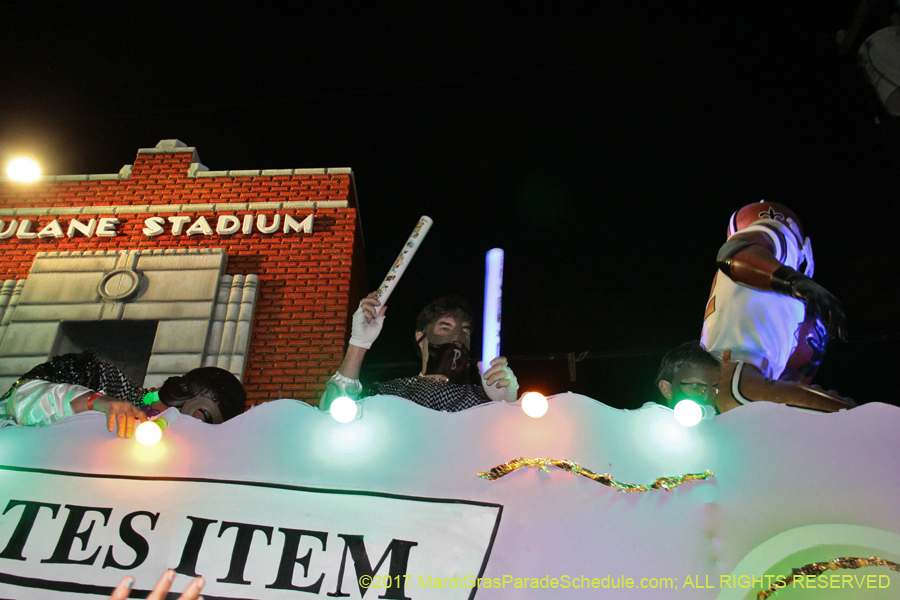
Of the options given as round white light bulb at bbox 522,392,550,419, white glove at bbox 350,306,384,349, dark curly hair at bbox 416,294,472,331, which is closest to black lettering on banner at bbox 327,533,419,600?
round white light bulb at bbox 522,392,550,419

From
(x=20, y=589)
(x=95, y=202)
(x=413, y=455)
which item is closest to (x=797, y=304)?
(x=413, y=455)

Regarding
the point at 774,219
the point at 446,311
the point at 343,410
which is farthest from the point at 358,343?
the point at 774,219

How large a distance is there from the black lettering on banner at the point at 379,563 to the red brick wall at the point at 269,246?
10.7 feet

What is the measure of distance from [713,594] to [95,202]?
20.2 feet

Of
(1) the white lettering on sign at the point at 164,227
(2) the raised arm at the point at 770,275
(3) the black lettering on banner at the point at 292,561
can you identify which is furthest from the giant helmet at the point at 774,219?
(1) the white lettering on sign at the point at 164,227

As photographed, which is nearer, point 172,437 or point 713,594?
point 713,594

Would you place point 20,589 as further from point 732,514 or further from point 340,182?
point 340,182

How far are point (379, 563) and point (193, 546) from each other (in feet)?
1.90

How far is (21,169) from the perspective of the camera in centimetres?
600

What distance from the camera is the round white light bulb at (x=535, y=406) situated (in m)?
2.06

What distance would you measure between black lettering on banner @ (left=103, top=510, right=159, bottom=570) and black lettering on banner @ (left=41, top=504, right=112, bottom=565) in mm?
55

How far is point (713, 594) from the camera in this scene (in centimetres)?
174

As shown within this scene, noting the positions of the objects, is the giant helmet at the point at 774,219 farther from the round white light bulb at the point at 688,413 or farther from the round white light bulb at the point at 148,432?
the round white light bulb at the point at 148,432

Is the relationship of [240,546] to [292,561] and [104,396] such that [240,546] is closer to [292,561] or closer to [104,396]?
[292,561]
